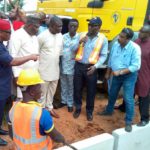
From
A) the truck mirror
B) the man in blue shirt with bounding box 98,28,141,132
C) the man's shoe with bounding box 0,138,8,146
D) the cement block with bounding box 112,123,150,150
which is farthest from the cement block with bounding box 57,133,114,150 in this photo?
the truck mirror

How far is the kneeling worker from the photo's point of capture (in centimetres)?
236

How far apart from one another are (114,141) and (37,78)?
1791mm

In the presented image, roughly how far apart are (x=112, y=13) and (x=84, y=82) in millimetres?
1880

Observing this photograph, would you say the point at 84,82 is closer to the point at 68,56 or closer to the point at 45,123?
the point at 68,56

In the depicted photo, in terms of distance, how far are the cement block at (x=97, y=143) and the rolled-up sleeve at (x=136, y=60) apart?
1.21 m

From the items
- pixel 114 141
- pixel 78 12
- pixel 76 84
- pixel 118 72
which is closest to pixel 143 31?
pixel 118 72

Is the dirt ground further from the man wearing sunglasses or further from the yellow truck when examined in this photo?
the yellow truck

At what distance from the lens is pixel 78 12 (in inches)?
262

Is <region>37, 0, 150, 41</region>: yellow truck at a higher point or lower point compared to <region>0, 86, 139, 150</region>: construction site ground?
higher

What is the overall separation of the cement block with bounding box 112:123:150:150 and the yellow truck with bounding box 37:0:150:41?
8.23 ft

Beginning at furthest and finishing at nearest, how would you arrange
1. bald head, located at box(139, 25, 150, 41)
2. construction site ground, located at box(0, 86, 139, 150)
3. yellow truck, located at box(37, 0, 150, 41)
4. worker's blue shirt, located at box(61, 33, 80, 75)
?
→ 1. yellow truck, located at box(37, 0, 150, 41)
2. worker's blue shirt, located at box(61, 33, 80, 75)
3. construction site ground, located at box(0, 86, 139, 150)
4. bald head, located at box(139, 25, 150, 41)

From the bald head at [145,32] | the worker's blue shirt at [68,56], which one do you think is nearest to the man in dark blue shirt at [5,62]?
the worker's blue shirt at [68,56]

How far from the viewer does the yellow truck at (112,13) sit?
596 centimetres

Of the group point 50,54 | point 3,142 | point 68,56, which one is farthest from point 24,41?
point 3,142
